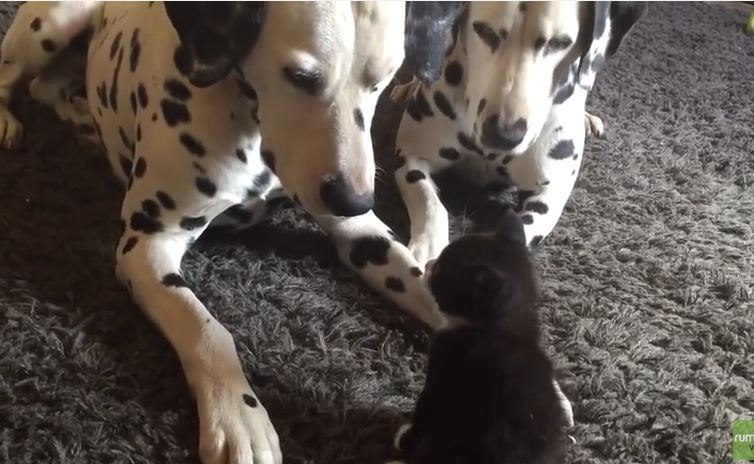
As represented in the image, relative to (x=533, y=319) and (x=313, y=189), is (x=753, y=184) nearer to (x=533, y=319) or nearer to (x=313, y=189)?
(x=533, y=319)

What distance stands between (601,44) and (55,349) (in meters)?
1.23

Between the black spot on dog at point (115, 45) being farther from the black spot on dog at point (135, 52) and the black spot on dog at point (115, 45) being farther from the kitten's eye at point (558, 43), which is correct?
the kitten's eye at point (558, 43)

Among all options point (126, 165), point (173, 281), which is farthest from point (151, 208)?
point (126, 165)

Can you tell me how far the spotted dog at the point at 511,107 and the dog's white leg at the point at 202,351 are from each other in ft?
1.68

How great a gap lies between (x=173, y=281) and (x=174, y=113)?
31cm

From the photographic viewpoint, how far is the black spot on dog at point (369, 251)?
6.30ft

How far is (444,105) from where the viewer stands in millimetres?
2143

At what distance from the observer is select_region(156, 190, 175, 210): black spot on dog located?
175 cm

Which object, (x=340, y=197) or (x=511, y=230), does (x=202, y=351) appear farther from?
(x=511, y=230)

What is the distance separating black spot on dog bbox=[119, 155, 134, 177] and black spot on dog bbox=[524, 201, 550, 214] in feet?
2.83

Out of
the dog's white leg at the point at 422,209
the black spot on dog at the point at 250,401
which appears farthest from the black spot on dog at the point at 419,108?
the black spot on dog at the point at 250,401

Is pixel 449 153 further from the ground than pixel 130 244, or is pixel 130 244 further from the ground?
pixel 449 153

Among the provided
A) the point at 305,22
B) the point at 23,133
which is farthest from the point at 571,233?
the point at 23,133

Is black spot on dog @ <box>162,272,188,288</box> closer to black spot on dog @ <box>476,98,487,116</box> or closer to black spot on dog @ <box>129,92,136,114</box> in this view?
black spot on dog @ <box>129,92,136,114</box>
